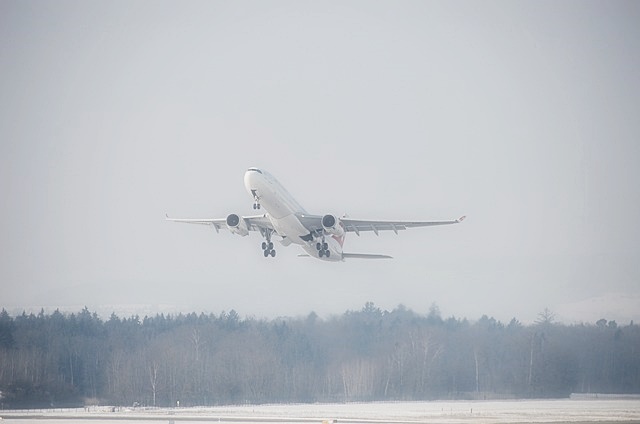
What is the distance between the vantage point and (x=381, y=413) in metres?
78.4

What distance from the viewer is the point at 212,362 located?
317 feet

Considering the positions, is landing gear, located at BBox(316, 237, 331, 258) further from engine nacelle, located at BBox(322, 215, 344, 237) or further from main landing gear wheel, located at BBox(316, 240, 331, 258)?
engine nacelle, located at BBox(322, 215, 344, 237)

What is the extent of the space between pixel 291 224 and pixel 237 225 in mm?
4386

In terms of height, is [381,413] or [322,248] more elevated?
[322,248]

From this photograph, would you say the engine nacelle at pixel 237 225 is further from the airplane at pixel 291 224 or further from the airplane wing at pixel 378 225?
the airplane wing at pixel 378 225

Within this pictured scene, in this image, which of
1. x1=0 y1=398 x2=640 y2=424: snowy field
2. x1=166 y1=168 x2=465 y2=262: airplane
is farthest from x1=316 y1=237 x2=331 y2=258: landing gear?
x1=0 y1=398 x2=640 y2=424: snowy field

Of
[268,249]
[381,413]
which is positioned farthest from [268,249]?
[381,413]

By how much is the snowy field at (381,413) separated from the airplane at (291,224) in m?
10.8

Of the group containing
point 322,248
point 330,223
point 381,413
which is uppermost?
point 330,223

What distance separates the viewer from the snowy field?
72688 millimetres

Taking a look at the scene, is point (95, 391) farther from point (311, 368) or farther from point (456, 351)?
point (456, 351)

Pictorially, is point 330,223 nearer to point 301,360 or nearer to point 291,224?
point 291,224

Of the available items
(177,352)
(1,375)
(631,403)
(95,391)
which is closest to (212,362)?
(177,352)

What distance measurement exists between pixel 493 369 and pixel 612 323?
46.0 feet
